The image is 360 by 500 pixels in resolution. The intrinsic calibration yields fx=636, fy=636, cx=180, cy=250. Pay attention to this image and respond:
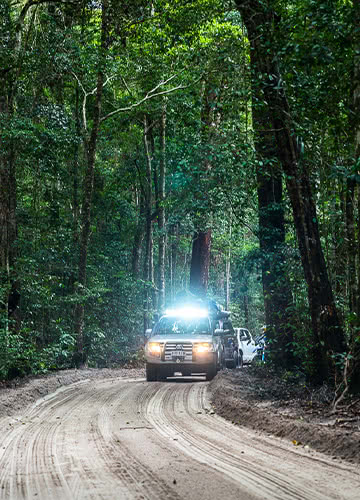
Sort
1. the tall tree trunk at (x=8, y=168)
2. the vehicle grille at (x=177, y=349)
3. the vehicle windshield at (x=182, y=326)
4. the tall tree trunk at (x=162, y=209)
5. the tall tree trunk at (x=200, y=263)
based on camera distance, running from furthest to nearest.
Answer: the tall tree trunk at (x=162, y=209) → the tall tree trunk at (x=200, y=263) → the vehicle windshield at (x=182, y=326) → the vehicle grille at (x=177, y=349) → the tall tree trunk at (x=8, y=168)

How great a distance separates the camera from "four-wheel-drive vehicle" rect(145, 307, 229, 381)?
17.9 m

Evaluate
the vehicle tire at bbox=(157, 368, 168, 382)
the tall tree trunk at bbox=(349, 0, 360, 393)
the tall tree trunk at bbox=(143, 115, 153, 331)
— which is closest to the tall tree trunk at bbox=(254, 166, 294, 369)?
the vehicle tire at bbox=(157, 368, 168, 382)

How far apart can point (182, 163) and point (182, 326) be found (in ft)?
21.3

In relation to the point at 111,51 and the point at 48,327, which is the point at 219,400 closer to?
the point at 48,327

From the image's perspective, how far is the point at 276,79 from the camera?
36.8ft

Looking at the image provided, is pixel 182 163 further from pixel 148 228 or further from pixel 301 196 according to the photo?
pixel 148 228

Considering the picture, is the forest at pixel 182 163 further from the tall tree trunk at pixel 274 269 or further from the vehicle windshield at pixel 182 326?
the vehicle windshield at pixel 182 326

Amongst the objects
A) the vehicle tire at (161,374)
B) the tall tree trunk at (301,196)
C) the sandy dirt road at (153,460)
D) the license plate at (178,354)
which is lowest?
the sandy dirt road at (153,460)

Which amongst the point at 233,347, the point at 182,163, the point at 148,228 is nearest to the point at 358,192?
the point at 182,163

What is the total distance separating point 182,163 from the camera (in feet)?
46.6

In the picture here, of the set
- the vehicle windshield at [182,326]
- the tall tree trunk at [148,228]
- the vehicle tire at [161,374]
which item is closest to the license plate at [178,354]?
the vehicle tire at [161,374]

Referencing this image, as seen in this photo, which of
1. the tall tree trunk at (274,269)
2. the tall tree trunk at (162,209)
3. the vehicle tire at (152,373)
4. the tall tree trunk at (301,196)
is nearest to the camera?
the tall tree trunk at (301,196)

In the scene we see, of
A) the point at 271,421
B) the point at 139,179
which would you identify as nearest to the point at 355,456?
the point at 271,421

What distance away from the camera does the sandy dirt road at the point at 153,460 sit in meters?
5.54
